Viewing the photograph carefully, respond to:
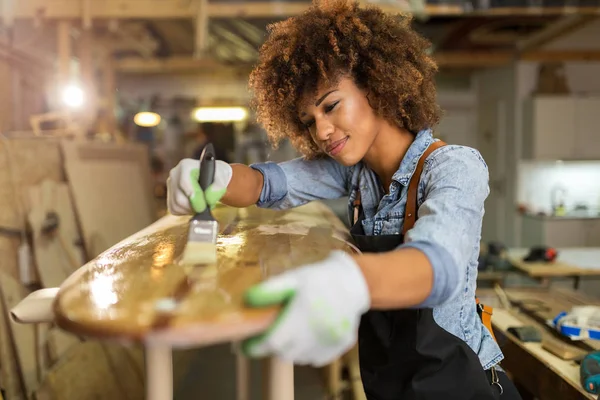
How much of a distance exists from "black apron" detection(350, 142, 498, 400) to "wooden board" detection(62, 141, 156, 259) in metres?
2.48

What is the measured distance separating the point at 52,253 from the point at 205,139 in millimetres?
4473

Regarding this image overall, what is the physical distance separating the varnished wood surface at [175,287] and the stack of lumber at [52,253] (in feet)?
5.36

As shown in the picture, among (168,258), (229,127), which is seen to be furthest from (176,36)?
(168,258)

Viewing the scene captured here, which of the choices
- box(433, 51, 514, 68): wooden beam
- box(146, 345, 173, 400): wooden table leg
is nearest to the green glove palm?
box(146, 345, 173, 400): wooden table leg

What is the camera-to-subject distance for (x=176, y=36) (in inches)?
273

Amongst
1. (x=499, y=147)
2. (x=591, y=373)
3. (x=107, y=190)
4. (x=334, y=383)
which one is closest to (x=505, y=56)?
(x=499, y=147)

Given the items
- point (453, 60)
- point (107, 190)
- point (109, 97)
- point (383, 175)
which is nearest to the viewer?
point (383, 175)

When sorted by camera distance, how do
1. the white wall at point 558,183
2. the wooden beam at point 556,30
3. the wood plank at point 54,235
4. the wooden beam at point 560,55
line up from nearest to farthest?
the wood plank at point 54,235
the wooden beam at point 556,30
the wooden beam at point 560,55
the white wall at point 558,183

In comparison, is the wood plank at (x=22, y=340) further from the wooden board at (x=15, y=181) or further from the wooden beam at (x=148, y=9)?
the wooden beam at (x=148, y=9)

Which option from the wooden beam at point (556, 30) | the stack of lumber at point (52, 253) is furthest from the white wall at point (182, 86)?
the stack of lumber at point (52, 253)

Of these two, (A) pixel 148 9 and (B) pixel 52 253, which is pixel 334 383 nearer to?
(B) pixel 52 253

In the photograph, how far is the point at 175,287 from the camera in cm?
91

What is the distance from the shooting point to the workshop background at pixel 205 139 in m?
2.78

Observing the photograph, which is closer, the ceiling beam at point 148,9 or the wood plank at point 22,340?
the wood plank at point 22,340
